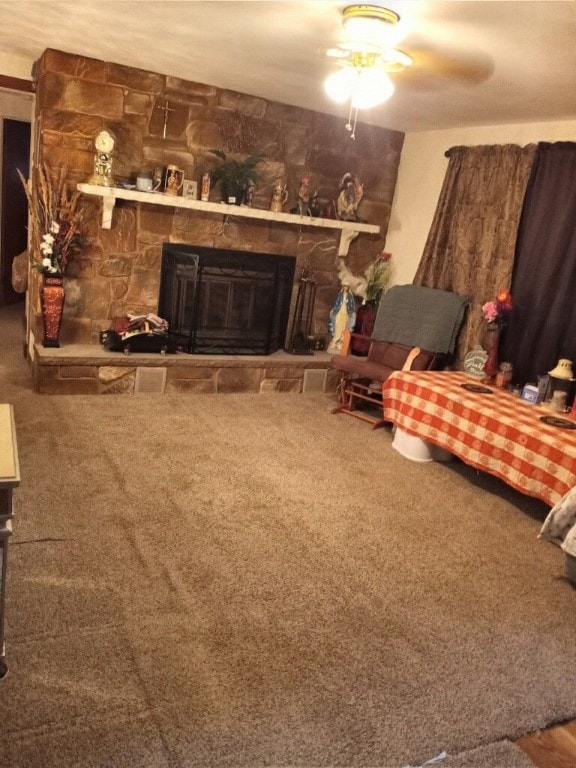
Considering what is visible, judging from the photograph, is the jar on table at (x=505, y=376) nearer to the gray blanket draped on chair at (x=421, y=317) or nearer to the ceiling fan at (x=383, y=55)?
the gray blanket draped on chair at (x=421, y=317)

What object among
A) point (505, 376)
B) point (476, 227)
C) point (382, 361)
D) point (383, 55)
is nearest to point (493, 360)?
point (505, 376)

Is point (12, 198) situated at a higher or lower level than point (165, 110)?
lower

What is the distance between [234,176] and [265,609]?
3.27 metres

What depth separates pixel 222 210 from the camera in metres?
4.50

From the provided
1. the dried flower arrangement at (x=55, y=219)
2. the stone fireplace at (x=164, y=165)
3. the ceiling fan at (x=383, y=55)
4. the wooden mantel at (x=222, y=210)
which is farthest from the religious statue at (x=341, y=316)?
the ceiling fan at (x=383, y=55)

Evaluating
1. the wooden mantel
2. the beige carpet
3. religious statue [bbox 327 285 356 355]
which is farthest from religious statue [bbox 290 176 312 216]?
the beige carpet

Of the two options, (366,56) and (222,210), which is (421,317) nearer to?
(222,210)

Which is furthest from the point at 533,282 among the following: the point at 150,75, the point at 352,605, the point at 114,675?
the point at 114,675

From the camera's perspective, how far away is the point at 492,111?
3881 millimetres

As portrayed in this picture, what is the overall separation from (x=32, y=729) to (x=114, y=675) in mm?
271

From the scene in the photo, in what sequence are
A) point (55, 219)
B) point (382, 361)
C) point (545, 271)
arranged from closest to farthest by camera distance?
1. point (545, 271)
2. point (55, 219)
3. point (382, 361)

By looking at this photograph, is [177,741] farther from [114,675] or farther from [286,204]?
[286,204]

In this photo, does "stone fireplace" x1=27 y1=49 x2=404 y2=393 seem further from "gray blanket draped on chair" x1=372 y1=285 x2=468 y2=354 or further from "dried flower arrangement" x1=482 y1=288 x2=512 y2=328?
"dried flower arrangement" x1=482 y1=288 x2=512 y2=328

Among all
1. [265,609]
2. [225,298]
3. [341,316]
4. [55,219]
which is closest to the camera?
[265,609]
